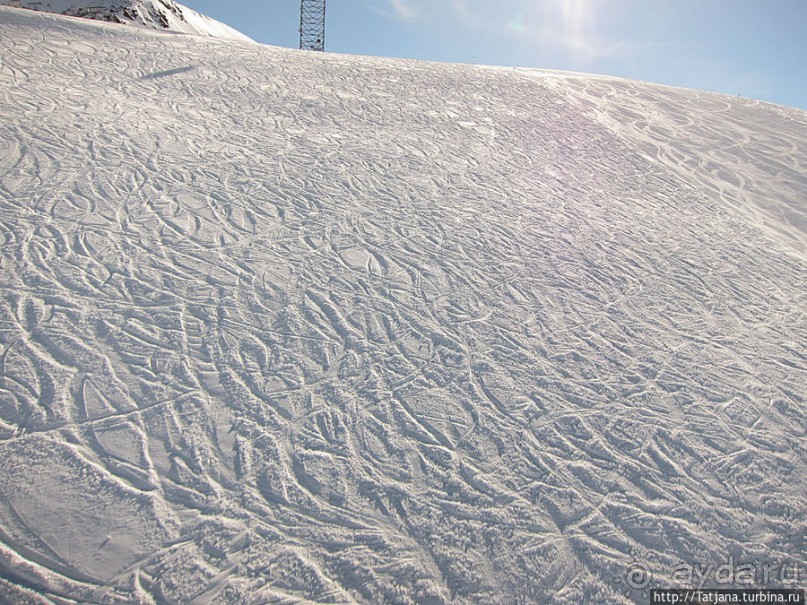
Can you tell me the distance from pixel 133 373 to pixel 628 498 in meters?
3.66

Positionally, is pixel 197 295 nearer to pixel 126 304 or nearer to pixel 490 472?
pixel 126 304

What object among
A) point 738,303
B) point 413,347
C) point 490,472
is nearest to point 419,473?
point 490,472

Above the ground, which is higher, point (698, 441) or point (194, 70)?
point (194, 70)

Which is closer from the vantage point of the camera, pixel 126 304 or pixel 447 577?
pixel 447 577

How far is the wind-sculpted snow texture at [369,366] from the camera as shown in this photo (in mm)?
2656

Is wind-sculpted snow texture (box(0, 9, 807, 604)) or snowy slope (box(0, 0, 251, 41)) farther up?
snowy slope (box(0, 0, 251, 41))

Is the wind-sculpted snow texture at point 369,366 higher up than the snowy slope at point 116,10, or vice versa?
the snowy slope at point 116,10

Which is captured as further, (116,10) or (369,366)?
(116,10)

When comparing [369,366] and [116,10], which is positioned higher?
[116,10]

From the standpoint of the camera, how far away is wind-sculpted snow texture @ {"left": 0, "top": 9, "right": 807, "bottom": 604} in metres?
2.66

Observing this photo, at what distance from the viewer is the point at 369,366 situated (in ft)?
12.9

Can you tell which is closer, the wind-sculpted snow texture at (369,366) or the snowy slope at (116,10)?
the wind-sculpted snow texture at (369,366)

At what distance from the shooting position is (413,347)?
4180mm

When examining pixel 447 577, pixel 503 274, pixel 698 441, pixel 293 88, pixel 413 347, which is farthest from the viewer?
pixel 293 88
